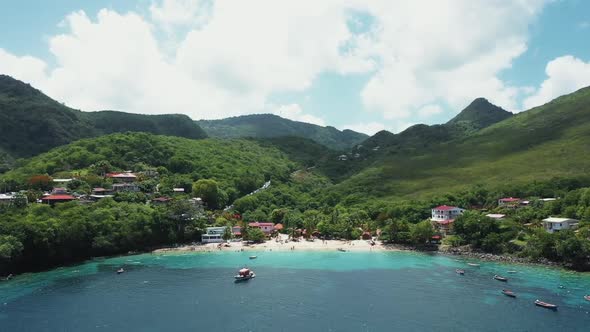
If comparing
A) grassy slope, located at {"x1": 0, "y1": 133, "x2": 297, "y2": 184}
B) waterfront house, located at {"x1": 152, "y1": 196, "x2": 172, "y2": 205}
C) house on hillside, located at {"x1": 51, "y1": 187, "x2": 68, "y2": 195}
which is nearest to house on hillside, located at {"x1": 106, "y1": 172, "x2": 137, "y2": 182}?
grassy slope, located at {"x1": 0, "y1": 133, "x2": 297, "y2": 184}

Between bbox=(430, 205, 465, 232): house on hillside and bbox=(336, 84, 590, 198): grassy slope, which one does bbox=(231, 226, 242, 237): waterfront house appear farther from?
bbox=(336, 84, 590, 198): grassy slope

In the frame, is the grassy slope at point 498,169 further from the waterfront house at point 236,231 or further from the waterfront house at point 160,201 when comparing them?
the waterfront house at point 160,201

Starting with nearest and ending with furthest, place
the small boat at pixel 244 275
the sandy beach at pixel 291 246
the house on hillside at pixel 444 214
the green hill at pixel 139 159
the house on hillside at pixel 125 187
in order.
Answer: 1. the small boat at pixel 244 275
2. the sandy beach at pixel 291 246
3. the house on hillside at pixel 444 214
4. the house on hillside at pixel 125 187
5. the green hill at pixel 139 159

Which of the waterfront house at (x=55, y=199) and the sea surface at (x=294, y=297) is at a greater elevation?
the waterfront house at (x=55, y=199)

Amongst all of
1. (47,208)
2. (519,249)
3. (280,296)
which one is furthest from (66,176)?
(519,249)

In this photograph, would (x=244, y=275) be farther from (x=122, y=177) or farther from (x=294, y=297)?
(x=122, y=177)

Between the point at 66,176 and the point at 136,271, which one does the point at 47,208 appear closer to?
the point at 136,271

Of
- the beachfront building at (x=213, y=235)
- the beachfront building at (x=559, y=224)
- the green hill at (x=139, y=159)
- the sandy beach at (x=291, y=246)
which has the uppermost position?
the green hill at (x=139, y=159)

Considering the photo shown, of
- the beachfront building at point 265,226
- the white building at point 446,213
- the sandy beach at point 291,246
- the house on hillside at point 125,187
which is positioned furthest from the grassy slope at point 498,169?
the house on hillside at point 125,187

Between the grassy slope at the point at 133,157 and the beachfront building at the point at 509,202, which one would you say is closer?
the beachfront building at the point at 509,202
